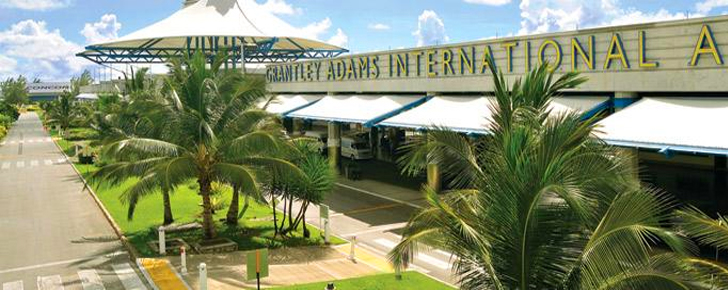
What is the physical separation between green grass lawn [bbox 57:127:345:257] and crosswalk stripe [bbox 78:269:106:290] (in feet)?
7.34

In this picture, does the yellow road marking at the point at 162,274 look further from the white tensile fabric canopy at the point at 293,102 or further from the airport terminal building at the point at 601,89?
the white tensile fabric canopy at the point at 293,102

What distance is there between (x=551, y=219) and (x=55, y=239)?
67.4ft

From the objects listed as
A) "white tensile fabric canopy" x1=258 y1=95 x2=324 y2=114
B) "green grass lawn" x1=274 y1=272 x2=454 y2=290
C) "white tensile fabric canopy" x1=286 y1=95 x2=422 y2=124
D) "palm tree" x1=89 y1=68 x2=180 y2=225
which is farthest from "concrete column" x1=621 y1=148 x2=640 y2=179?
"white tensile fabric canopy" x1=258 y1=95 x2=324 y2=114

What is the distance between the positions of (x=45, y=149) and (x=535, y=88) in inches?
2413

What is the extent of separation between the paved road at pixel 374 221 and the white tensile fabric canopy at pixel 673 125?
254 inches

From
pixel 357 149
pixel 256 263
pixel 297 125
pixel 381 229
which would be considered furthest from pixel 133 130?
pixel 297 125

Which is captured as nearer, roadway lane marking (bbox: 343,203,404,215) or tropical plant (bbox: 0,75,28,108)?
roadway lane marking (bbox: 343,203,404,215)

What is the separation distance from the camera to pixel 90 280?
61.7 feet

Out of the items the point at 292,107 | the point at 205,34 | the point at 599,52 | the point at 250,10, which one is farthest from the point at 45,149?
the point at 599,52

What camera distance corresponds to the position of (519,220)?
340 inches

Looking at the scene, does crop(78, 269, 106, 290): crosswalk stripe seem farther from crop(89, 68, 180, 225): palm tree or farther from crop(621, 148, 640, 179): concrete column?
crop(621, 148, 640, 179): concrete column

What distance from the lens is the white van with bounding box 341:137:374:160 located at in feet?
164

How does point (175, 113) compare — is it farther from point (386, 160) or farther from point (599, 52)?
point (386, 160)

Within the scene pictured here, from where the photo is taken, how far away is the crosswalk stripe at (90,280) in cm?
1812
